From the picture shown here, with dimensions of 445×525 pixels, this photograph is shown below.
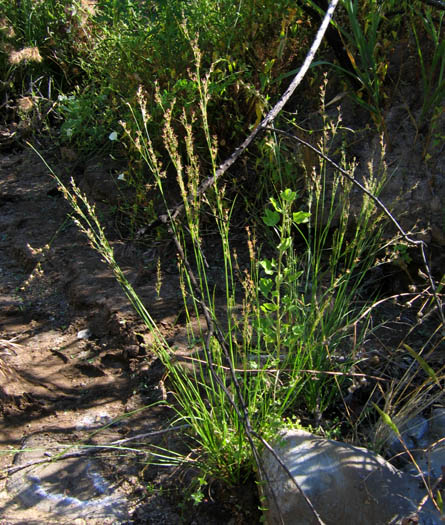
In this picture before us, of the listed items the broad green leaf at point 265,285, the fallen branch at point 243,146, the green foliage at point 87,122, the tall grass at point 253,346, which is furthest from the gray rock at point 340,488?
the green foliage at point 87,122

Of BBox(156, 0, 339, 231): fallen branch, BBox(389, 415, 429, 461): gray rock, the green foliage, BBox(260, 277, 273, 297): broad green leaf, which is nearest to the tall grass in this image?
BBox(260, 277, 273, 297): broad green leaf

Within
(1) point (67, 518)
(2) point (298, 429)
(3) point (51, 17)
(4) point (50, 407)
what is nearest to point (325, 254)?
(2) point (298, 429)

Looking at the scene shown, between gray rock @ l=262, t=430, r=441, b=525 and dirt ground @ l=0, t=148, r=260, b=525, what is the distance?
168mm

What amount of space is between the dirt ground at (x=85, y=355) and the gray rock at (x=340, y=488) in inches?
6.6

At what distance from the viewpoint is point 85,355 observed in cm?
271

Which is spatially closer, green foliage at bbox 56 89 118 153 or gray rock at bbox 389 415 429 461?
gray rock at bbox 389 415 429 461

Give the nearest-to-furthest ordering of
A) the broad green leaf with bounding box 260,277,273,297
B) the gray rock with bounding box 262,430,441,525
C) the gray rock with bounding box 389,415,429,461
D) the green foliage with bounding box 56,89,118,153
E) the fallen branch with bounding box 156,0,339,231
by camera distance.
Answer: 1. the fallen branch with bounding box 156,0,339,231
2. the gray rock with bounding box 262,430,441,525
3. the broad green leaf with bounding box 260,277,273,297
4. the gray rock with bounding box 389,415,429,461
5. the green foliage with bounding box 56,89,118,153

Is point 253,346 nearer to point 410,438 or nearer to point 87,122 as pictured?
point 410,438

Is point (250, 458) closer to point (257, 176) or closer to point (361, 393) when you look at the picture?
point (361, 393)

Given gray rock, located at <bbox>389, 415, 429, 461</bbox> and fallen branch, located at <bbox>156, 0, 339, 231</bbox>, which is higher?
fallen branch, located at <bbox>156, 0, 339, 231</bbox>

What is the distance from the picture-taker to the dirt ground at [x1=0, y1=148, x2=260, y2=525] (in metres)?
1.99

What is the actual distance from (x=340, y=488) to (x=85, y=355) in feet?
4.51

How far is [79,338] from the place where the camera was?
9.25 feet

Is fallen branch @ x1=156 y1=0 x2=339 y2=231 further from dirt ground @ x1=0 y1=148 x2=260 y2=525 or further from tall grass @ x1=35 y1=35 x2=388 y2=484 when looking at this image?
dirt ground @ x1=0 y1=148 x2=260 y2=525
